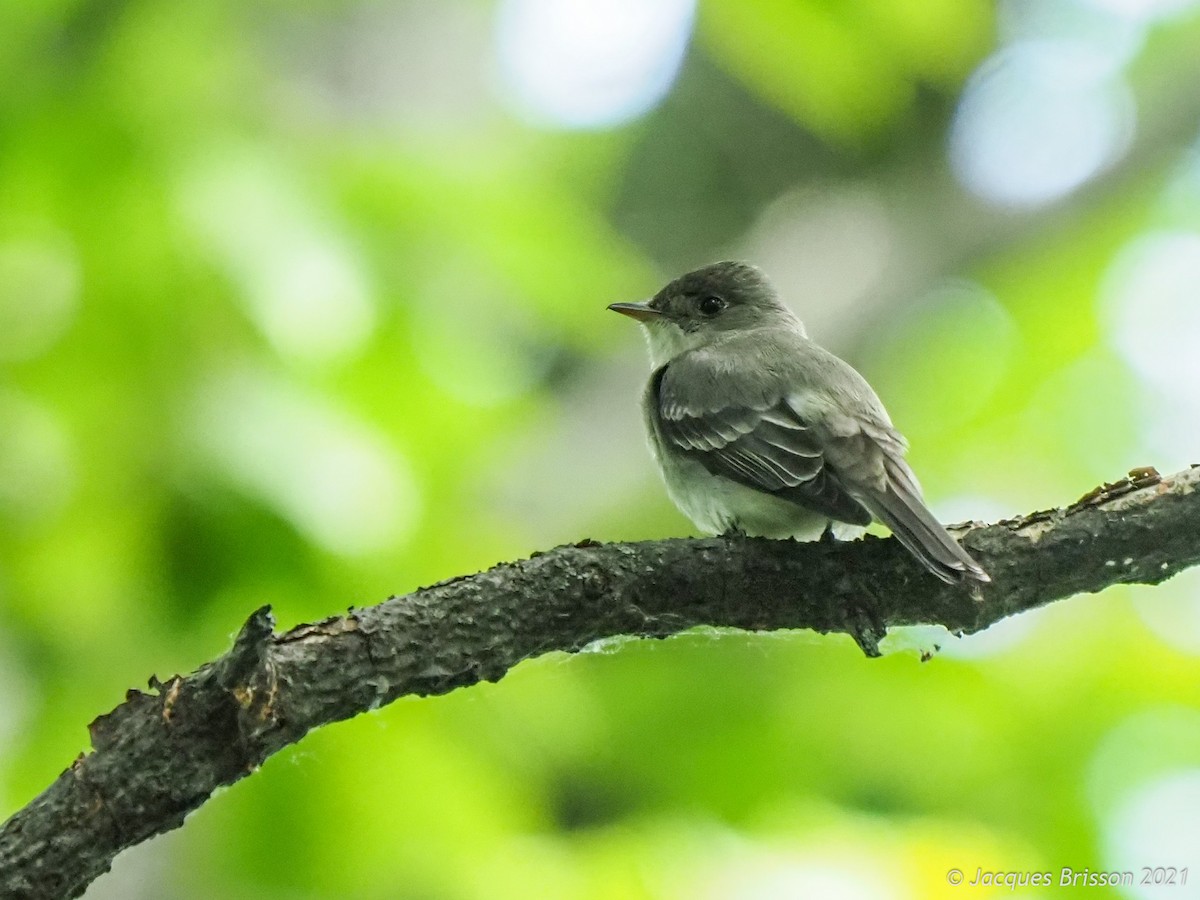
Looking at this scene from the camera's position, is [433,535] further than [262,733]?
Answer: Yes

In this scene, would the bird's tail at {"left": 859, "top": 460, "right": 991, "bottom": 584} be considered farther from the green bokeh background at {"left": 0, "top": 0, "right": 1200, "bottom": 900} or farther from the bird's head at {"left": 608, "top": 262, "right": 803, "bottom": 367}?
the bird's head at {"left": 608, "top": 262, "right": 803, "bottom": 367}

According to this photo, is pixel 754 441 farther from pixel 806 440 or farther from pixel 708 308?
pixel 708 308

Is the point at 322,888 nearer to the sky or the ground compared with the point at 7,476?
nearer to the ground

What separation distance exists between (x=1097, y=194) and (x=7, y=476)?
19.8 ft

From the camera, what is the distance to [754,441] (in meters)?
3.84

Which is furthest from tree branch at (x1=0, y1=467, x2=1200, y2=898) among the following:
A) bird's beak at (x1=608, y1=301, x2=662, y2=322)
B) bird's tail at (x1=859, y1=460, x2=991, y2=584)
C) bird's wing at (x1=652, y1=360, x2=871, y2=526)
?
bird's beak at (x1=608, y1=301, x2=662, y2=322)

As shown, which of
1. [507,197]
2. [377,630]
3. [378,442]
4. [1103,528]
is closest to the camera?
[377,630]

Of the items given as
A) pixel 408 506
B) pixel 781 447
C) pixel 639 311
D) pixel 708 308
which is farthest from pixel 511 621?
pixel 708 308

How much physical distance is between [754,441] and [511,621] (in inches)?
54.3

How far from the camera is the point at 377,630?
100 inches

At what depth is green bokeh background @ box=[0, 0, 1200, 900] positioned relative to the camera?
10.8ft

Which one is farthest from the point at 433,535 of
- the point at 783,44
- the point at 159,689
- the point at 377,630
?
the point at 783,44

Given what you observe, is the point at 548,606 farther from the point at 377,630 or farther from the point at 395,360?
the point at 395,360

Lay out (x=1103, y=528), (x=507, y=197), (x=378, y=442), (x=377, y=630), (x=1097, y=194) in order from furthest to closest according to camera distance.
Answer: (x=1097, y=194)
(x=507, y=197)
(x=378, y=442)
(x=1103, y=528)
(x=377, y=630)
